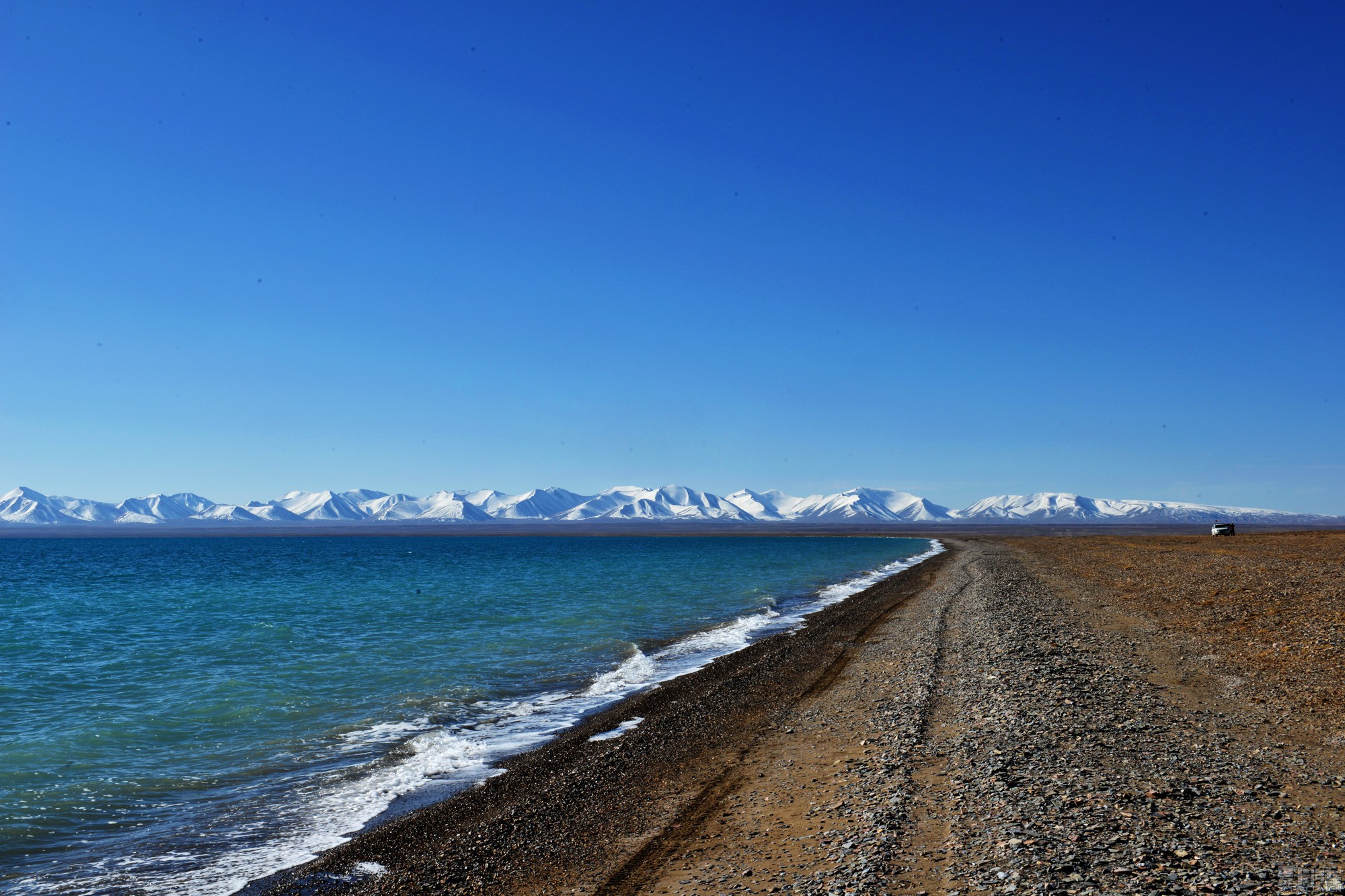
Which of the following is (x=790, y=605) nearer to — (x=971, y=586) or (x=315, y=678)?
(x=971, y=586)

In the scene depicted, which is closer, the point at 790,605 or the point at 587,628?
the point at 587,628

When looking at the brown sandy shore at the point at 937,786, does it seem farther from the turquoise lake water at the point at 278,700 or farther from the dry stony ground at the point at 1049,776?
the turquoise lake water at the point at 278,700

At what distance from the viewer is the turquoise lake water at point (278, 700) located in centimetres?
1016

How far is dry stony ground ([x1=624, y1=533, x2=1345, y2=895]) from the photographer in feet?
23.0

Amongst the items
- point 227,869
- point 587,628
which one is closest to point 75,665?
point 587,628

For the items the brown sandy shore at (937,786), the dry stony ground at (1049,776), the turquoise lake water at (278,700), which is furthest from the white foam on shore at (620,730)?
the dry stony ground at (1049,776)

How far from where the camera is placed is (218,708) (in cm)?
1720

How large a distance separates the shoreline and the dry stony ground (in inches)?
31.5

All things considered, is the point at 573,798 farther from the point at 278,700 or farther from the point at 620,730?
the point at 278,700

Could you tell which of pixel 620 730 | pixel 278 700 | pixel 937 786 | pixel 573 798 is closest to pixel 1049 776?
pixel 937 786

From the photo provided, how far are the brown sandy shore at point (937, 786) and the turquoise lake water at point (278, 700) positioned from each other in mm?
1715

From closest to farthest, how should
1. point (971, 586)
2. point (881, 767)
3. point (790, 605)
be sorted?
point (881, 767) → point (790, 605) → point (971, 586)

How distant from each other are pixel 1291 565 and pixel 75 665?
2018 inches

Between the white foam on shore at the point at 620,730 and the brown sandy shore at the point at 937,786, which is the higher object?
the brown sandy shore at the point at 937,786
